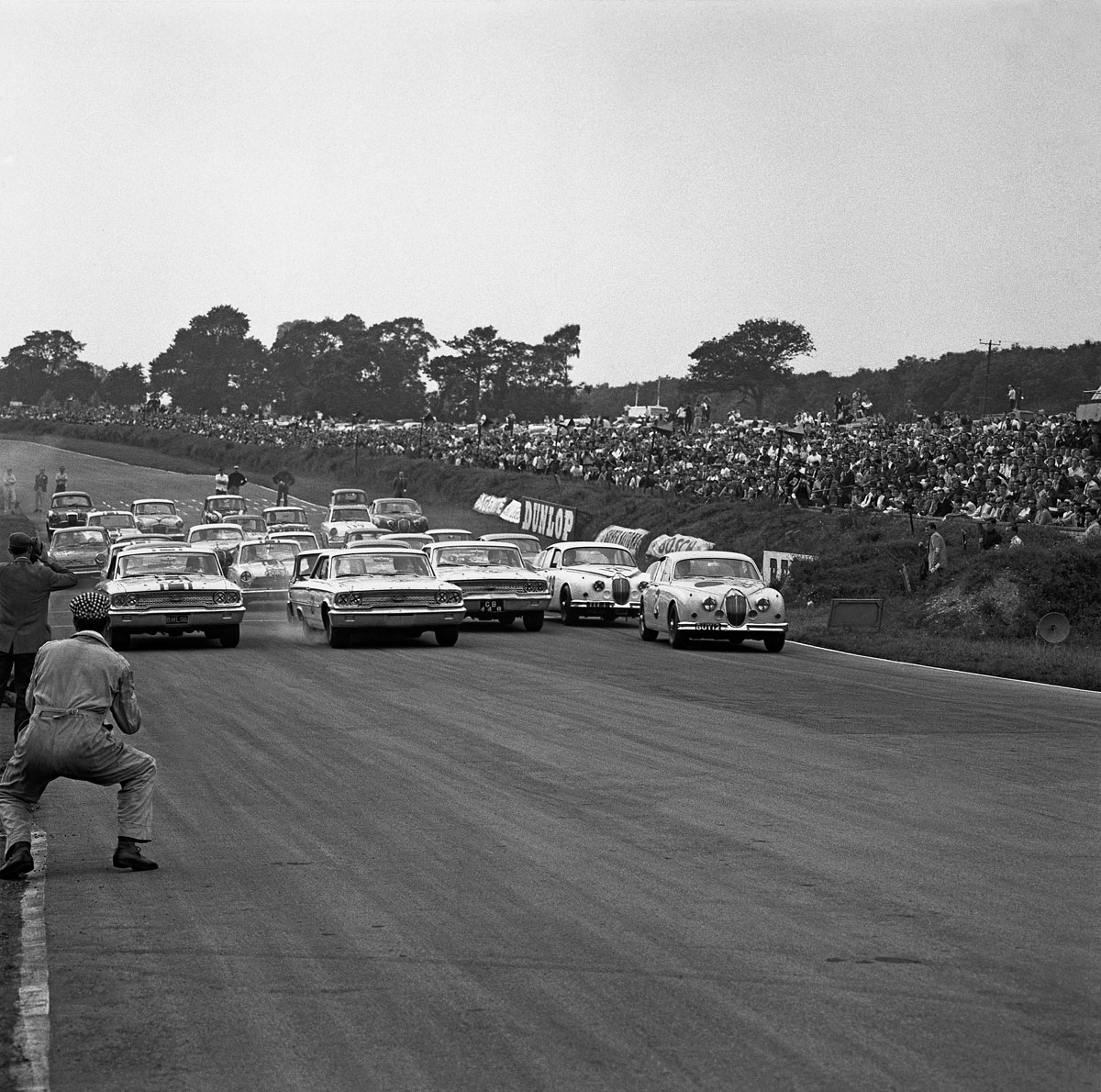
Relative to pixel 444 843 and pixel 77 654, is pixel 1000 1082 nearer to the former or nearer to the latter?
pixel 444 843

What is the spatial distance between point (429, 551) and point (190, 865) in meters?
19.3

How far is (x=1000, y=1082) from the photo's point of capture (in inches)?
197

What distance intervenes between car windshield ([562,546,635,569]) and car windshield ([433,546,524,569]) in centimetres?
266

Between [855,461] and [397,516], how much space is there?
535 inches

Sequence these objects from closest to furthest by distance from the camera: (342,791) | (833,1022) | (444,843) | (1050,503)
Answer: (833,1022)
(444,843)
(342,791)
(1050,503)

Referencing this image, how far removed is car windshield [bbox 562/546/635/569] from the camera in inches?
1187

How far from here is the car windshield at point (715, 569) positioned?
81.1 feet

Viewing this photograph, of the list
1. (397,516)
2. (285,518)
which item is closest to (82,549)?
(285,518)

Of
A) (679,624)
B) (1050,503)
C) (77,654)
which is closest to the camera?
(77,654)

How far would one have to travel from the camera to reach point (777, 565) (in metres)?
34.4

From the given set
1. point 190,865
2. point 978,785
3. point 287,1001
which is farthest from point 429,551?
point 287,1001

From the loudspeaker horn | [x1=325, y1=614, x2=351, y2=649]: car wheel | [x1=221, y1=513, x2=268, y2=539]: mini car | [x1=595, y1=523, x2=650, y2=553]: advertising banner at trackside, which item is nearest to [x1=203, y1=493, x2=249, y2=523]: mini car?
[x1=221, y1=513, x2=268, y2=539]: mini car

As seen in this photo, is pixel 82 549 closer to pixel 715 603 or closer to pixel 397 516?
pixel 397 516

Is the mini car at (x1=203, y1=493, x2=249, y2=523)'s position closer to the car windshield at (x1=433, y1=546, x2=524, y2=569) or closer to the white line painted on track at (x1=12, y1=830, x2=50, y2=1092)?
the car windshield at (x1=433, y1=546, x2=524, y2=569)
